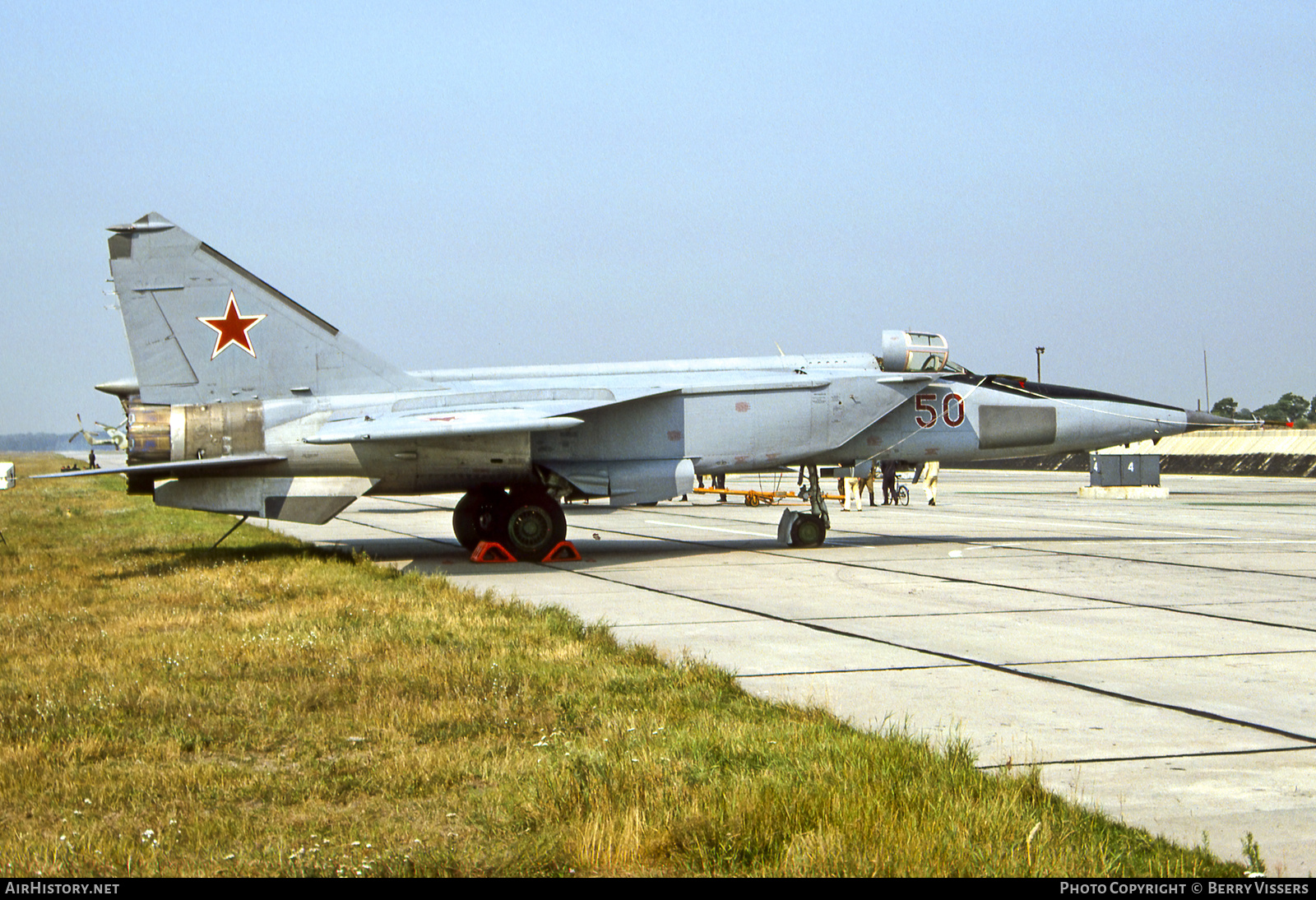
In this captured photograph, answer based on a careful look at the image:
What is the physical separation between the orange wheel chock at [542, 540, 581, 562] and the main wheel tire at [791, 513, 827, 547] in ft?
11.6

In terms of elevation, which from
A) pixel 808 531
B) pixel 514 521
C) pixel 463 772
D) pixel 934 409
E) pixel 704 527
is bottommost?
pixel 463 772

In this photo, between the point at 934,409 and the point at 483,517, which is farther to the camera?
the point at 483,517

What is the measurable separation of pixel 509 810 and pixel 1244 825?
288 cm

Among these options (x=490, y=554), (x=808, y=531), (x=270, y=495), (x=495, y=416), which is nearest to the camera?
(x=495, y=416)

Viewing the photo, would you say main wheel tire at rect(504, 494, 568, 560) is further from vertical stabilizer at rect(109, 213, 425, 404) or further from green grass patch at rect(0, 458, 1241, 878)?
green grass patch at rect(0, 458, 1241, 878)

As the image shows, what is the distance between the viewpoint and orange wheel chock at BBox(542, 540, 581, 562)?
16578 millimetres

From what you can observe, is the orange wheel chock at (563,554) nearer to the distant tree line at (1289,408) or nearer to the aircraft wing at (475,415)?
the aircraft wing at (475,415)

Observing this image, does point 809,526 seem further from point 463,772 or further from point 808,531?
point 463,772

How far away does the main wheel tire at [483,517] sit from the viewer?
18.1 metres

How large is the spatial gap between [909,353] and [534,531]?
628 cm

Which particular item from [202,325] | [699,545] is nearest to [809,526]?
[699,545]

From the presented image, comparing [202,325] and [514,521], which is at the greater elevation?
[202,325]

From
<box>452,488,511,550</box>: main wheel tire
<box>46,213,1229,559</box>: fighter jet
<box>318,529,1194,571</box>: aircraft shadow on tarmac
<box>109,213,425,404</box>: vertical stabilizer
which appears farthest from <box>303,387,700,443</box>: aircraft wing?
<box>452,488,511,550</box>: main wheel tire

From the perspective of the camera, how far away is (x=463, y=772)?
5117mm
